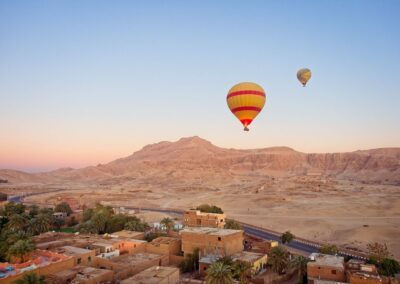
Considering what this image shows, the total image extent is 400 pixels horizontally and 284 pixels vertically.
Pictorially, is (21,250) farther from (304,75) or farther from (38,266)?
(304,75)

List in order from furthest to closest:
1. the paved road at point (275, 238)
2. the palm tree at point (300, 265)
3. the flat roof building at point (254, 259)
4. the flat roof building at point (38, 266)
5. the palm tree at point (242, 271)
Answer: the paved road at point (275, 238) < the flat roof building at point (254, 259) < the palm tree at point (300, 265) < the palm tree at point (242, 271) < the flat roof building at point (38, 266)

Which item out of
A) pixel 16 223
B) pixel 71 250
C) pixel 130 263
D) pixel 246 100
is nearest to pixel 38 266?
pixel 71 250

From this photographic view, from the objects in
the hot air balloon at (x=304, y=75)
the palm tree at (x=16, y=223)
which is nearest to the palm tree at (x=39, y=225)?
the palm tree at (x=16, y=223)

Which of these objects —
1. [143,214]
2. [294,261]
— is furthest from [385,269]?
[143,214]

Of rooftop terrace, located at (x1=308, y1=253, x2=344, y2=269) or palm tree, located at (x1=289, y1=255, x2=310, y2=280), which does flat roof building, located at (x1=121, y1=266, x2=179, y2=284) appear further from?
rooftop terrace, located at (x1=308, y1=253, x2=344, y2=269)

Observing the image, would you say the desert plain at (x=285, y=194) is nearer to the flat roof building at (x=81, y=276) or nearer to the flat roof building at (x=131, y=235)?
the flat roof building at (x=131, y=235)

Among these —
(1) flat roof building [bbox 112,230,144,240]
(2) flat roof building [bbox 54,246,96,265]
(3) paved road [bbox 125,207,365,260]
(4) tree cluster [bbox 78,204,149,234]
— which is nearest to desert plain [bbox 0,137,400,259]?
(3) paved road [bbox 125,207,365,260]
